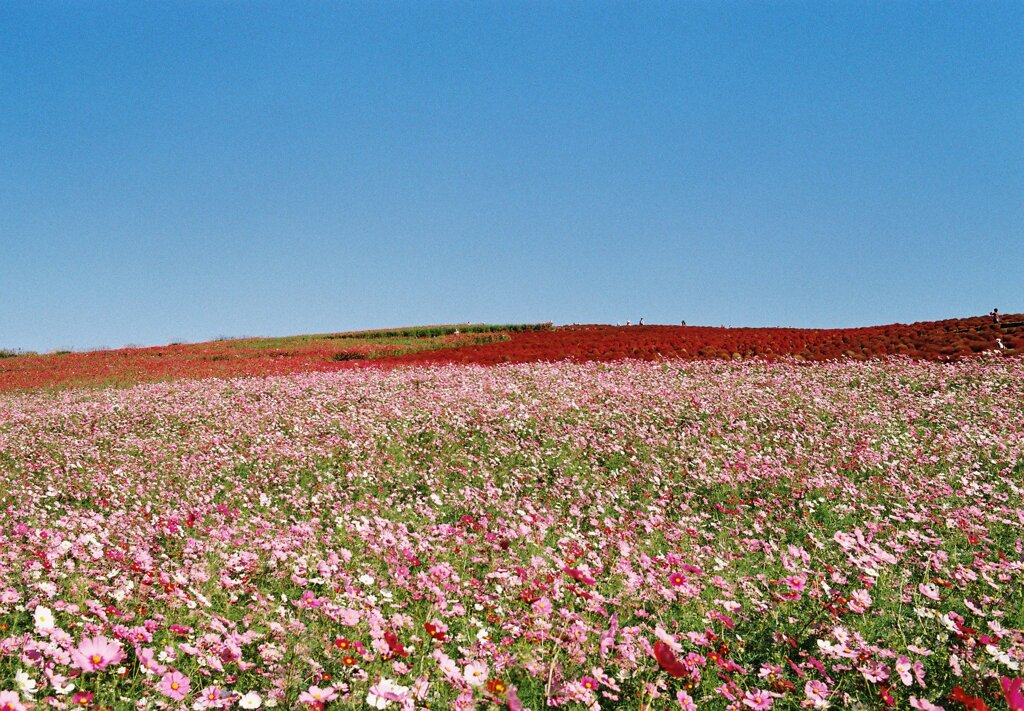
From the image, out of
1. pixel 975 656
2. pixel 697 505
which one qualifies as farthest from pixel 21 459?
pixel 975 656

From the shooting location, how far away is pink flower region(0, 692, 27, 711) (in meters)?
2.30

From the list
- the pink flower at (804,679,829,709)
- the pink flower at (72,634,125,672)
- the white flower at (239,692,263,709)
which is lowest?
the pink flower at (804,679,829,709)

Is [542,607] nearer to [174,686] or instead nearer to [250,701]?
[250,701]

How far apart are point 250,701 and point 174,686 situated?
37 cm

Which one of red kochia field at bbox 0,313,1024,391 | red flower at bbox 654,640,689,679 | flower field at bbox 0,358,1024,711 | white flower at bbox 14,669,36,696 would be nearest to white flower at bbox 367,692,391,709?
flower field at bbox 0,358,1024,711

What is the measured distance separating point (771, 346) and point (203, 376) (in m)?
22.7

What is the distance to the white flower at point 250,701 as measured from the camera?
2729 millimetres

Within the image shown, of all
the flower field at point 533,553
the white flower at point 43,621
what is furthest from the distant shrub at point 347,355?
the white flower at point 43,621

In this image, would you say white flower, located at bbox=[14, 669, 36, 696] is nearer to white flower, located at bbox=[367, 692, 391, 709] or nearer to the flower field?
the flower field

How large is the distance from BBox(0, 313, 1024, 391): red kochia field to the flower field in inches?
255

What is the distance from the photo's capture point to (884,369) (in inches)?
691

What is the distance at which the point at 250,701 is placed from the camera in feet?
9.08

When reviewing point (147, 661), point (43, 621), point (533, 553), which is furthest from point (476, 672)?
point (533, 553)

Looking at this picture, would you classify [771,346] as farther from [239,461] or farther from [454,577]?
[454,577]
